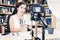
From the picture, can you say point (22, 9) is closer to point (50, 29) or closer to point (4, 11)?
point (4, 11)

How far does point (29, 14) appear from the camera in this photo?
4.27 feet

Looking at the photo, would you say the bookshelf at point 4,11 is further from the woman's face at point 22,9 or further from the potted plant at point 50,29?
the potted plant at point 50,29

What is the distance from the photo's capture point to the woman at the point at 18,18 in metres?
1.26

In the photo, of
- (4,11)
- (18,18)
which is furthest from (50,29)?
(4,11)

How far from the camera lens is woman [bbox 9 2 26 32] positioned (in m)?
1.26

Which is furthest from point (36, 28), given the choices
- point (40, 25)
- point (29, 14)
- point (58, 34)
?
point (58, 34)

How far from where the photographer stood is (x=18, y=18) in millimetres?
1275

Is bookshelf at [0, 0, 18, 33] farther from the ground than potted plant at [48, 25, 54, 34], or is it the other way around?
bookshelf at [0, 0, 18, 33]

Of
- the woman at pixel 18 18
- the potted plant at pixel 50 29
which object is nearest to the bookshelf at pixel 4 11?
the woman at pixel 18 18

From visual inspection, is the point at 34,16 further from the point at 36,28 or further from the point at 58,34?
the point at 58,34

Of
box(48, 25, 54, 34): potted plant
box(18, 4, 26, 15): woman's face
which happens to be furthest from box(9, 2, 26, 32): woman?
box(48, 25, 54, 34): potted plant

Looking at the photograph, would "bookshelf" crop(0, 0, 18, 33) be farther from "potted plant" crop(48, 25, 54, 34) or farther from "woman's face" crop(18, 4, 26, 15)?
"potted plant" crop(48, 25, 54, 34)

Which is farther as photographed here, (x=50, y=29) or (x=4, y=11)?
(x=50, y=29)

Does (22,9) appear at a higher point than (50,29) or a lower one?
higher
